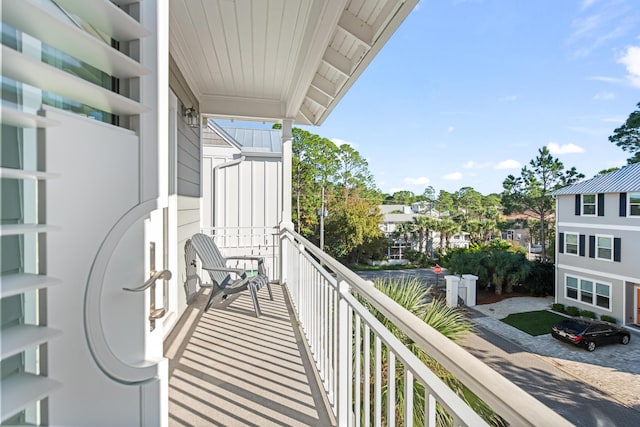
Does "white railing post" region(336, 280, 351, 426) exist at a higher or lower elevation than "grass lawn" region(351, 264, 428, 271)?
higher

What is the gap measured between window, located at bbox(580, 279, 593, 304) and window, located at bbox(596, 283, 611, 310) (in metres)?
0.32

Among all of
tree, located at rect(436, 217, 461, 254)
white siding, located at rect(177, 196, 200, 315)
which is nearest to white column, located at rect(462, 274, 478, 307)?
tree, located at rect(436, 217, 461, 254)

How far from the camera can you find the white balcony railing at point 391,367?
56cm

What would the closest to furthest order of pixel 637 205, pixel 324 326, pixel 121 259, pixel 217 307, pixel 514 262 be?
pixel 121 259
pixel 324 326
pixel 217 307
pixel 637 205
pixel 514 262

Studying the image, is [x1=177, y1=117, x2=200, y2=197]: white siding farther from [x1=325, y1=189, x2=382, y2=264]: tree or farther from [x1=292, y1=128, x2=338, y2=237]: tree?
[x1=325, y1=189, x2=382, y2=264]: tree

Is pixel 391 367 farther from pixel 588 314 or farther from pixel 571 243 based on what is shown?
pixel 571 243

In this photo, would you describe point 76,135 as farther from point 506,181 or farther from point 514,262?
point 506,181

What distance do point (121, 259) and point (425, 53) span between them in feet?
111

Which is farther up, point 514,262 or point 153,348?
point 153,348

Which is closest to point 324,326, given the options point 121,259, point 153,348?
point 153,348

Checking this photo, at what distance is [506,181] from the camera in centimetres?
2130

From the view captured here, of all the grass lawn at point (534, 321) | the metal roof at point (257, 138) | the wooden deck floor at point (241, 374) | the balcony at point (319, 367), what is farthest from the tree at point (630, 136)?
the wooden deck floor at point (241, 374)

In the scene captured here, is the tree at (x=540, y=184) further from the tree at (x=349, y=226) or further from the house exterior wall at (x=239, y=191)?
the house exterior wall at (x=239, y=191)

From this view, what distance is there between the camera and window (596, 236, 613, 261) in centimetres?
1300
